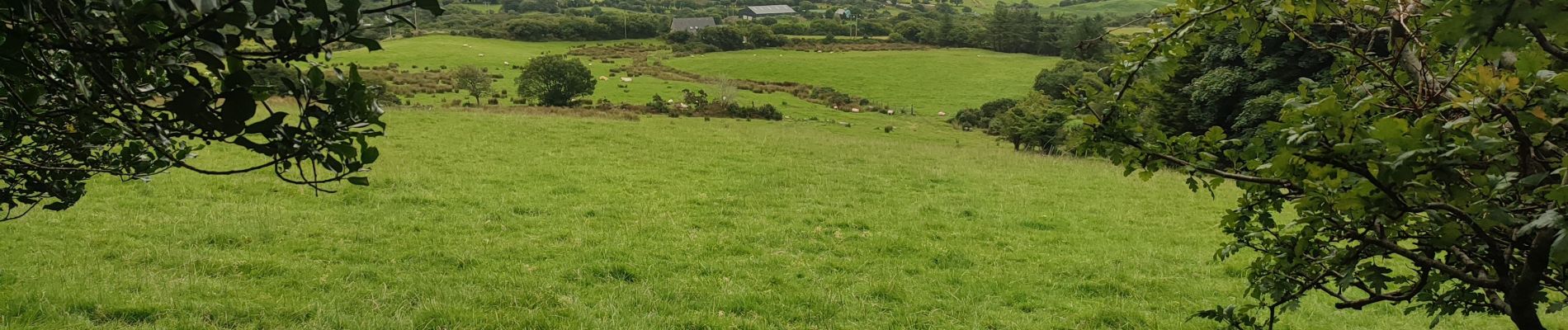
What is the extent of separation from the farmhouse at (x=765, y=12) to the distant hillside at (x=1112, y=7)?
1822 inches

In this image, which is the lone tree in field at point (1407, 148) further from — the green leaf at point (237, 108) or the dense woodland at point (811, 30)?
the dense woodland at point (811, 30)

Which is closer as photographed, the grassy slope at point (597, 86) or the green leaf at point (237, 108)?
the green leaf at point (237, 108)

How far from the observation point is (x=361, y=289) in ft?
24.2

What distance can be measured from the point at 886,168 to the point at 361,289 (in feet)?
42.3

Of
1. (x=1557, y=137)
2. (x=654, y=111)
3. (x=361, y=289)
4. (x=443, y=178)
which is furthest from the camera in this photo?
(x=654, y=111)

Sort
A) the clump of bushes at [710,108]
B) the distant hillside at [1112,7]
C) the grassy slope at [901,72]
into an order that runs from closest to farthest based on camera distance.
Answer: the clump of bushes at [710,108] → the grassy slope at [901,72] → the distant hillside at [1112,7]

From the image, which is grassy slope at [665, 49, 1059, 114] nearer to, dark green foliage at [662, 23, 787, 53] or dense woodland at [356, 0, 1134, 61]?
dense woodland at [356, 0, 1134, 61]

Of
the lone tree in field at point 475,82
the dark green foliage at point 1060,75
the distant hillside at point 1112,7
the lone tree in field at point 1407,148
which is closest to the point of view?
the lone tree in field at point 1407,148

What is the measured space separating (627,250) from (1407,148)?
27.1ft

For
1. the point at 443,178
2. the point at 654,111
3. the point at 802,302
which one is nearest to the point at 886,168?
the point at 443,178

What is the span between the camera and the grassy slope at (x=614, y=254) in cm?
689

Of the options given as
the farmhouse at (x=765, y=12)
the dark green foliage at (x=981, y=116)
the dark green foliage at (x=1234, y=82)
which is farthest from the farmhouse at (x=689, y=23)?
the dark green foliage at (x=1234, y=82)

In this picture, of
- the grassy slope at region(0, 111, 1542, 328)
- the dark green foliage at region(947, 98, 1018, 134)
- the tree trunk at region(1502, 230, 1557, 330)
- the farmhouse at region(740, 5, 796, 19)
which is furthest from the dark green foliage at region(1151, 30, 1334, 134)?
the farmhouse at region(740, 5, 796, 19)

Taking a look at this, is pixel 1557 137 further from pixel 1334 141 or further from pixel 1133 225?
pixel 1133 225
